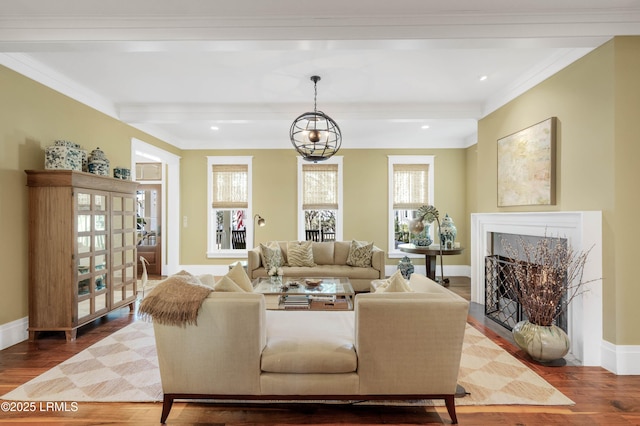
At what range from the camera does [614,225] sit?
8.89 feet

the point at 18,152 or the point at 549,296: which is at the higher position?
the point at 18,152

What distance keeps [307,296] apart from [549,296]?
237 cm

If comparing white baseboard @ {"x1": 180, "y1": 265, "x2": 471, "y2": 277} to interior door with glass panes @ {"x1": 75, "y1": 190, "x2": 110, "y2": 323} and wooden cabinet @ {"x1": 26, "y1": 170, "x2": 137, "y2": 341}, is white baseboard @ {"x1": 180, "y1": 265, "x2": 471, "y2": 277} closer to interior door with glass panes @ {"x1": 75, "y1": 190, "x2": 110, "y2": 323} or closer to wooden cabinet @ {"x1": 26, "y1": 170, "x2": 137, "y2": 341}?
interior door with glass panes @ {"x1": 75, "y1": 190, "x2": 110, "y2": 323}

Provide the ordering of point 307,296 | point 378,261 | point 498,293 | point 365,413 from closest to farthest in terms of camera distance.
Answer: point 365,413 → point 307,296 → point 498,293 → point 378,261

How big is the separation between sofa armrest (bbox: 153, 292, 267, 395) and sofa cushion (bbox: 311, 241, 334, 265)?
3727mm

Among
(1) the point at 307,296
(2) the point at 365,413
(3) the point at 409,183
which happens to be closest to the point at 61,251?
(1) the point at 307,296

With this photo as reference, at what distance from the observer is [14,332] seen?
3281mm

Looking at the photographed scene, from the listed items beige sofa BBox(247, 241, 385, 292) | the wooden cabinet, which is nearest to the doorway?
beige sofa BBox(247, 241, 385, 292)

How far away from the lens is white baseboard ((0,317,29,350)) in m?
3.17

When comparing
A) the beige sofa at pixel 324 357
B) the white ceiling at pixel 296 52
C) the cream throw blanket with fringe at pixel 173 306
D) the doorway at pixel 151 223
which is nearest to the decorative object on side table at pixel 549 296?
the beige sofa at pixel 324 357

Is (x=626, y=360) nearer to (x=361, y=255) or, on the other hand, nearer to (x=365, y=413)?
(x=365, y=413)

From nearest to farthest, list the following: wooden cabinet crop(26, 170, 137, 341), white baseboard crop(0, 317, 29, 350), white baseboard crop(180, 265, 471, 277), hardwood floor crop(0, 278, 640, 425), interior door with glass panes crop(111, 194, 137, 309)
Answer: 1. hardwood floor crop(0, 278, 640, 425)
2. white baseboard crop(0, 317, 29, 350)
3. wooden cabinet crop(26, 170, 137, 341)
4. interior door with glass panes crop(111, 194, 137, 309)
5. white baseboard crop(180, 265, 471, 277)

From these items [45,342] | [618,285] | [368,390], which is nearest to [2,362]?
[45,342]

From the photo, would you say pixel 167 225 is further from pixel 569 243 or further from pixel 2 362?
pixel 569 243
